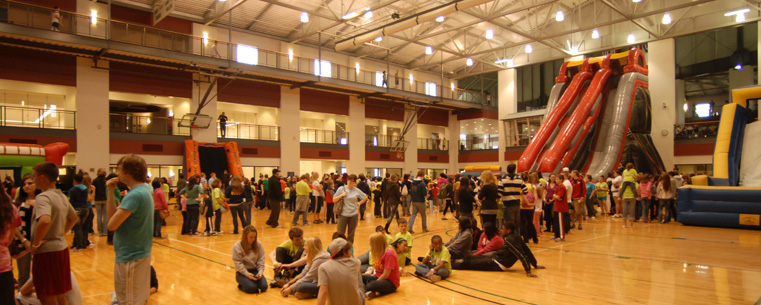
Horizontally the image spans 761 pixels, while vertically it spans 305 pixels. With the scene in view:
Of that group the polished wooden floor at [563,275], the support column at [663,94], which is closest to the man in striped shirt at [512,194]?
the polished wooden floor at [563,275]

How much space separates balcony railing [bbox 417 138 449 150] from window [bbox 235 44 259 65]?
13622 mm

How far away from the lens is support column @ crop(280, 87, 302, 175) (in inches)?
965

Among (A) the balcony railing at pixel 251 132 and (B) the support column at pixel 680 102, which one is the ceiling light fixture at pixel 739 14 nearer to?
(B) the support column at pixel 680 102

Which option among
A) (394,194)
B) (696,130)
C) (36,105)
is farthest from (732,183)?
(36,105)

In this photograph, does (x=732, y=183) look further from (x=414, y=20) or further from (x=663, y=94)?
(x=663, y=94)

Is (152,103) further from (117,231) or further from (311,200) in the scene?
(117,231)

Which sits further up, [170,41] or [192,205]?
[170,41]

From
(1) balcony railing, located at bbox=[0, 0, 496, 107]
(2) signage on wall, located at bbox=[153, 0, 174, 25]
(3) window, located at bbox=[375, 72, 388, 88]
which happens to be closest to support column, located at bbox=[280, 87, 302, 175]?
(1) balcony railing, located at bbox=[0, 0, 496, 107]

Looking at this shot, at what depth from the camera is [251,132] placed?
77.0ft

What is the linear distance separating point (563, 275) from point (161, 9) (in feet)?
62.0

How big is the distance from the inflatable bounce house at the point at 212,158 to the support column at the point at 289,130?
11.3ft

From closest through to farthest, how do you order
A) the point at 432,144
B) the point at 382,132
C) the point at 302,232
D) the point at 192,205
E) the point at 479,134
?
the point at 302,232
the point at 192,205
the point at 382,132
the point at 432,144
the point at 479,134

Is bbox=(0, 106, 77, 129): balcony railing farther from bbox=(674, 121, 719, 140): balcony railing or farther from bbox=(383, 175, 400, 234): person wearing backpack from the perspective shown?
bbox=(674, 121, 719, 140): balcony railing

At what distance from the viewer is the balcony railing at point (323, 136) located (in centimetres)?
2603
